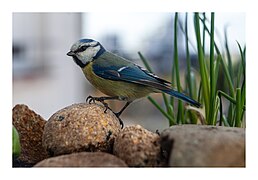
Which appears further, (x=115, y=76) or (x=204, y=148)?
(x=115, y=76)

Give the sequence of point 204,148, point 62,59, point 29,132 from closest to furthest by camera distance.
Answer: point 204,148, point 29,132, point 62,59

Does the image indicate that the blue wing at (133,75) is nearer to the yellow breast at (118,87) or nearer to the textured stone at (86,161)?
the yellow breast at (118,87)

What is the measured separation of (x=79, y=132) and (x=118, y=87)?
148 millimetres

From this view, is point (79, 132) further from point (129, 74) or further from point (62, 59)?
point (62, 59)

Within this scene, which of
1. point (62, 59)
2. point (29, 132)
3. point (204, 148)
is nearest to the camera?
point (204, 148)

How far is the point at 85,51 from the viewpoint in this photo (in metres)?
0.64

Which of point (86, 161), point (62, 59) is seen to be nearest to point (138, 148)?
point (86, 161)

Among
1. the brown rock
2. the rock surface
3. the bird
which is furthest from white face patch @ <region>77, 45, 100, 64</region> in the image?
the rock surface

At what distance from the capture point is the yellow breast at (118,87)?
65cm

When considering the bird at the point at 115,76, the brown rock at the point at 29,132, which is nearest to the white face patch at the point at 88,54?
the bird at the point at 115,76

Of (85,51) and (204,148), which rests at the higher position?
(85,51)

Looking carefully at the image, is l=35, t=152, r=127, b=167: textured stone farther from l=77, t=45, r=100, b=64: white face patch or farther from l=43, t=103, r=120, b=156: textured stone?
l=77, t=45, r=100, b=64: white face patch
